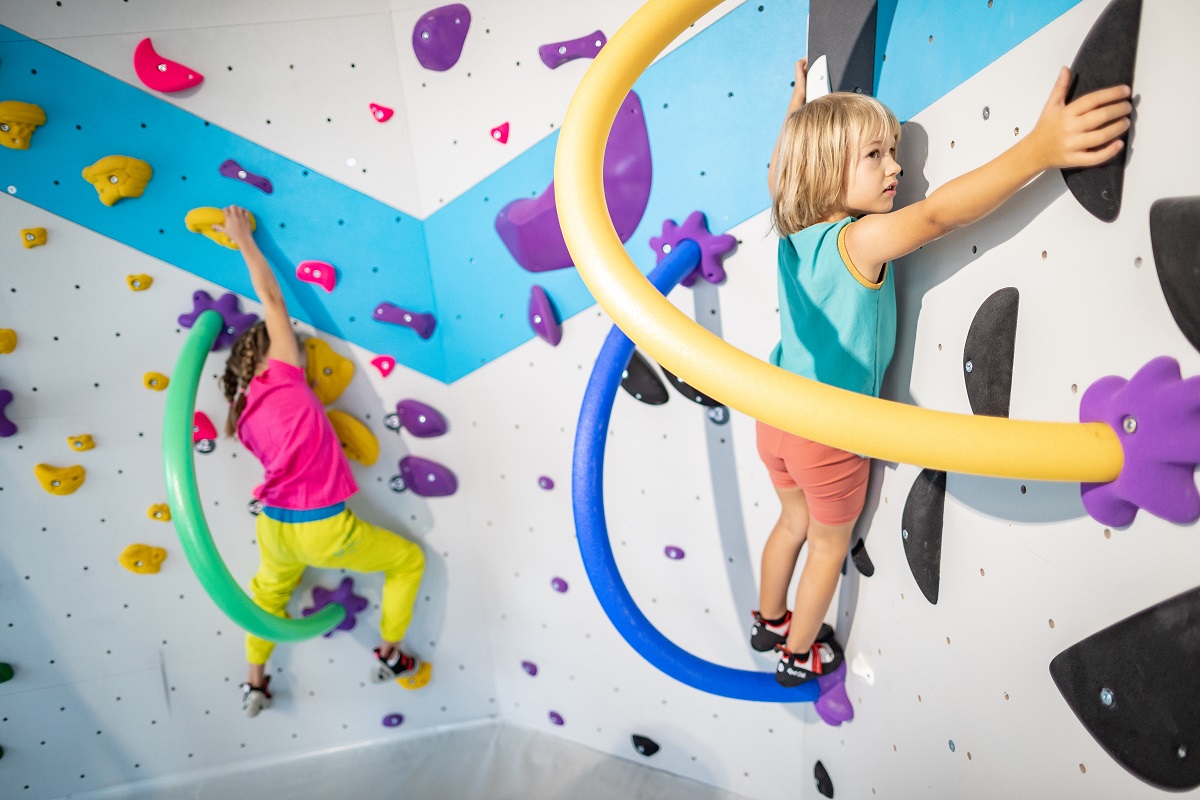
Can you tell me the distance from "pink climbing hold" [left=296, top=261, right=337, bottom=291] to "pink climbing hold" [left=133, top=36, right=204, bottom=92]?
47cm

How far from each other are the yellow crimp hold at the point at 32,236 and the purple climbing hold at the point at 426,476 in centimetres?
101

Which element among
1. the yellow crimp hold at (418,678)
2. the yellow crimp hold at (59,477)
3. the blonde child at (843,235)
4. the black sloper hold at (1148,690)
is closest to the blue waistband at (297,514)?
the yellow crimp hold at (59,477)

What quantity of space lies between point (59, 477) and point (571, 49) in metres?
1.68

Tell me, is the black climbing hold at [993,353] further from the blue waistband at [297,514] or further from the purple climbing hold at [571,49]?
the blue waistband at [297,514]

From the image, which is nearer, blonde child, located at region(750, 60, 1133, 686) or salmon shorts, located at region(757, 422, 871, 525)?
blonde child, located at region(750, 60, 1133, 686)

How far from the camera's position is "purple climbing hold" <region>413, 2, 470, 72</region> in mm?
1704

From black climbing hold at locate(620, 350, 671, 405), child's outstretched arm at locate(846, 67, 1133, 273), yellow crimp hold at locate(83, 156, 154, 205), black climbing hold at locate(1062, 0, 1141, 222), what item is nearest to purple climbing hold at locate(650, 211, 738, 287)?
black climbing hold at locate(620, 350, 671, 405)

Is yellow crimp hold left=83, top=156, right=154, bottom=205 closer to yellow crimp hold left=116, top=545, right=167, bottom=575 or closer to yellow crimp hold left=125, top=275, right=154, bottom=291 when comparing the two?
yellow crimp hold left=125, top=275, right=154, bottom=291

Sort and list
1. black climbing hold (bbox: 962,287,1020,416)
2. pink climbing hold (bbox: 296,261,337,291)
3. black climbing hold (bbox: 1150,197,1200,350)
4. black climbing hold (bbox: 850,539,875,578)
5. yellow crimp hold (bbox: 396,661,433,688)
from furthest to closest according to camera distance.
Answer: yellow crimp hold (bbox: 396,661,433,688) < pink climbing hold (bbox: 296,261,337,291) < black climbing hold (bbox: 850,539,875,578) < black climbing hold (bbox: 962,287,1020,416) < black climbing hold (bbox: 1150,197,1200,350)

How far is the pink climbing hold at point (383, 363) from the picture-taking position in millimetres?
2033

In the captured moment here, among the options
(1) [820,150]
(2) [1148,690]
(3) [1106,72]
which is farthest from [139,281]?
(2) [1148,690]

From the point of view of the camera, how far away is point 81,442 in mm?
1977

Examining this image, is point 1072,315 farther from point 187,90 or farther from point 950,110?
point 187,90

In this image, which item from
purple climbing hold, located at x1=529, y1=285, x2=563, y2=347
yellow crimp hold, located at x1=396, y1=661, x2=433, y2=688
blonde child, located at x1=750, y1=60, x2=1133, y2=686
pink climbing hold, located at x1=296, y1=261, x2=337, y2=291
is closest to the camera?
blonde child, located at x1=750, y1=60, x2=1133, y2=686
